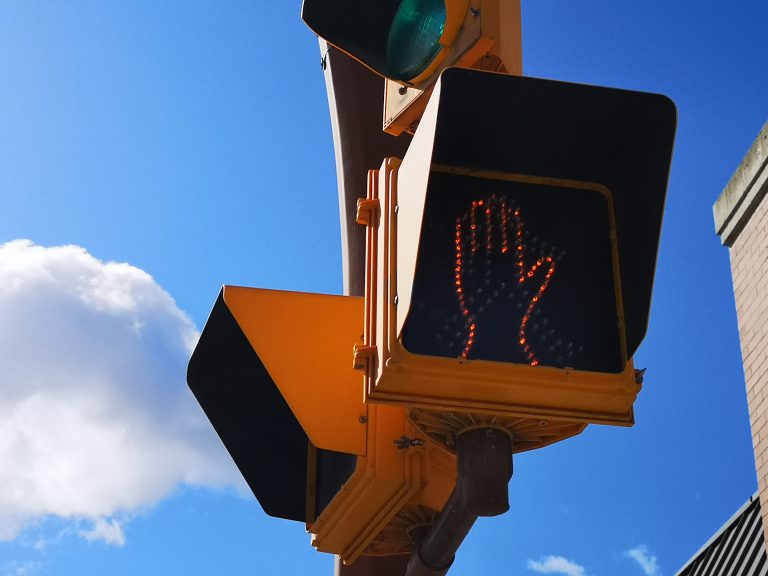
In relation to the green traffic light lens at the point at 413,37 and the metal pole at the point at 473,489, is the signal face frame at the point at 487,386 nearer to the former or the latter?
the metal pole at the point at 473,489

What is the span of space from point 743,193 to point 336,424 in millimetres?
4429

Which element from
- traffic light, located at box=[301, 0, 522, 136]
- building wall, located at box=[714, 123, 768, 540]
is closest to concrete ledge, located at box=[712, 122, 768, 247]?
building wall, located at box=[714, 123, 768, 540]

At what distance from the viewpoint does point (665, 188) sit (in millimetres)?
3129

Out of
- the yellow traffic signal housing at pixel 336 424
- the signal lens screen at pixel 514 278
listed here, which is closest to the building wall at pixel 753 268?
the yellow traffic signal housing at pixel 336 424

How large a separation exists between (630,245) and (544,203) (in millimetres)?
281

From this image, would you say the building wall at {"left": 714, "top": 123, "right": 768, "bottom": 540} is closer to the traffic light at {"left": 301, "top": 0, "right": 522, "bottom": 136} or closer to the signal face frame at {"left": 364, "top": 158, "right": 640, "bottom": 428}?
the traffic light at {"left": 301, "top": 0, "right": 522, "bottom": 136}

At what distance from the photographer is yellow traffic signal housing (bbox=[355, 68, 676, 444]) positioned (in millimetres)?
2910

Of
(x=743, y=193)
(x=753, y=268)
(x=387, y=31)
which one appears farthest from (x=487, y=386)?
(x=743, y=193)

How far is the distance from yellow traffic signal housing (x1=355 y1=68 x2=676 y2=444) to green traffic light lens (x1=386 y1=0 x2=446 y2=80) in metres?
0.61

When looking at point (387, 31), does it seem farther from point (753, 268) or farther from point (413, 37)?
point (753, 268)

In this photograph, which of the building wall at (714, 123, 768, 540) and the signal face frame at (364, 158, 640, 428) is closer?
the signal face frame at (364, 158, 640, 428)

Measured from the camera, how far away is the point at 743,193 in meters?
7.16

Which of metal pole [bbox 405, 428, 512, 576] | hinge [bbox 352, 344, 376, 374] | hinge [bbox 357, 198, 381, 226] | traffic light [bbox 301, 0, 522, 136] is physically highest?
traffic light [bbox 301, 0, 522, 136]

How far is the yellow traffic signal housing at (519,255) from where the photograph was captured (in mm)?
2910
